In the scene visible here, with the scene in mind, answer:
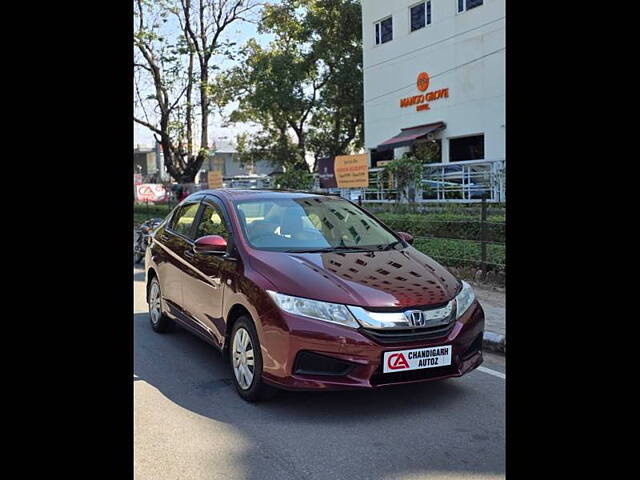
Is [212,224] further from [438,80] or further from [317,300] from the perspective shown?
[438,80]

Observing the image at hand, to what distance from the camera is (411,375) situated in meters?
4.21

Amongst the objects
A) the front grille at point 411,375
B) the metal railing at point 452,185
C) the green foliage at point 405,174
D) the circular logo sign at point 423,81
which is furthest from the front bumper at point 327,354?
the circular logo sign at point 423,81

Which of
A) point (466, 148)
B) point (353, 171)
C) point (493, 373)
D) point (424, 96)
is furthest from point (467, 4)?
point (493, 373)

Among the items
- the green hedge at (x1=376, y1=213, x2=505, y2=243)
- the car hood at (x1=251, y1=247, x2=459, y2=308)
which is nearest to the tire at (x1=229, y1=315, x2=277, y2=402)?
the car hood at (x1=251, y1=247, x2=459, y2=308)

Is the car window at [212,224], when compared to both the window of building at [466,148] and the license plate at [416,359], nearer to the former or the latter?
the license plate at [416,359]

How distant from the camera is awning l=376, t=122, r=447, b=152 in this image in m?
23.6

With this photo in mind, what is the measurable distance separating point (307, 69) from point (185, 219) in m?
27.7

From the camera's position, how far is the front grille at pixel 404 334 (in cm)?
413

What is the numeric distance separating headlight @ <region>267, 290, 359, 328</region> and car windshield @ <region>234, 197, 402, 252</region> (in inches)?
31.3

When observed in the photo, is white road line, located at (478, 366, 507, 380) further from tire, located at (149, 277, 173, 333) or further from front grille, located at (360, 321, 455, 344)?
tire, located at (149, 277, 173, 333)
